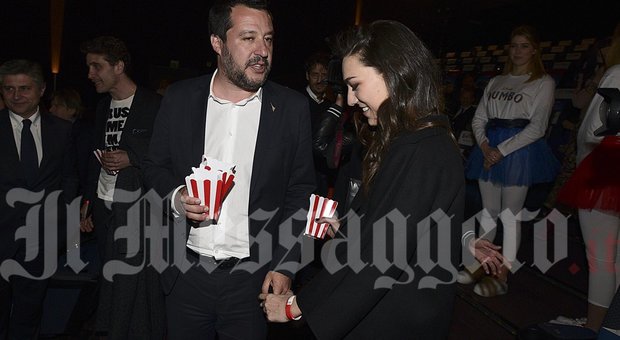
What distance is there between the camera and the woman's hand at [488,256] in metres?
1.68

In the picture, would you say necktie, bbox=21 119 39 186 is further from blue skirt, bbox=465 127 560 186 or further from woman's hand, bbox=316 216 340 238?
blue skirt, bbox=465 127 560 186

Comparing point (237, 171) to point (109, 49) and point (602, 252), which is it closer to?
point (109, 49)

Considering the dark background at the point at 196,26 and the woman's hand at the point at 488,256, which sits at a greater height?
the dark background at the point at 196,26

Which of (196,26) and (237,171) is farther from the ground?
(196,26)

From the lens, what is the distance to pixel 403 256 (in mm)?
1477

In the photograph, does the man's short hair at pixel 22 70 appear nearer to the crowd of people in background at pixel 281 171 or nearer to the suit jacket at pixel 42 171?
the crowd of people in background at pixel 281 171

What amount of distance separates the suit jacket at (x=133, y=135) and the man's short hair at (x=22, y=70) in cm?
55

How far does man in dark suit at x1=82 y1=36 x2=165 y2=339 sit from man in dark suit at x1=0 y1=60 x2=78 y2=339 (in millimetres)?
299

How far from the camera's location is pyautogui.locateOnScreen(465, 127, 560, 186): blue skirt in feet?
12.6

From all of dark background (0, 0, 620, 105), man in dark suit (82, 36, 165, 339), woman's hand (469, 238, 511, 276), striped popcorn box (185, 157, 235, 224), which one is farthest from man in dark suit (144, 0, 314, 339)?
dark background (0, 0, 620, 105)

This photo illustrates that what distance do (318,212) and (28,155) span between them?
82.7 inches

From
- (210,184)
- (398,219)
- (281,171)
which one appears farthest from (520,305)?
(210,184)

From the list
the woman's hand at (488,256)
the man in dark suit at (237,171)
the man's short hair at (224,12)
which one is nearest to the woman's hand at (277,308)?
the man in dark suit at (237,171)

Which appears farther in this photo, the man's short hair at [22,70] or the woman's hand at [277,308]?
the man's short hair at [22,70]
